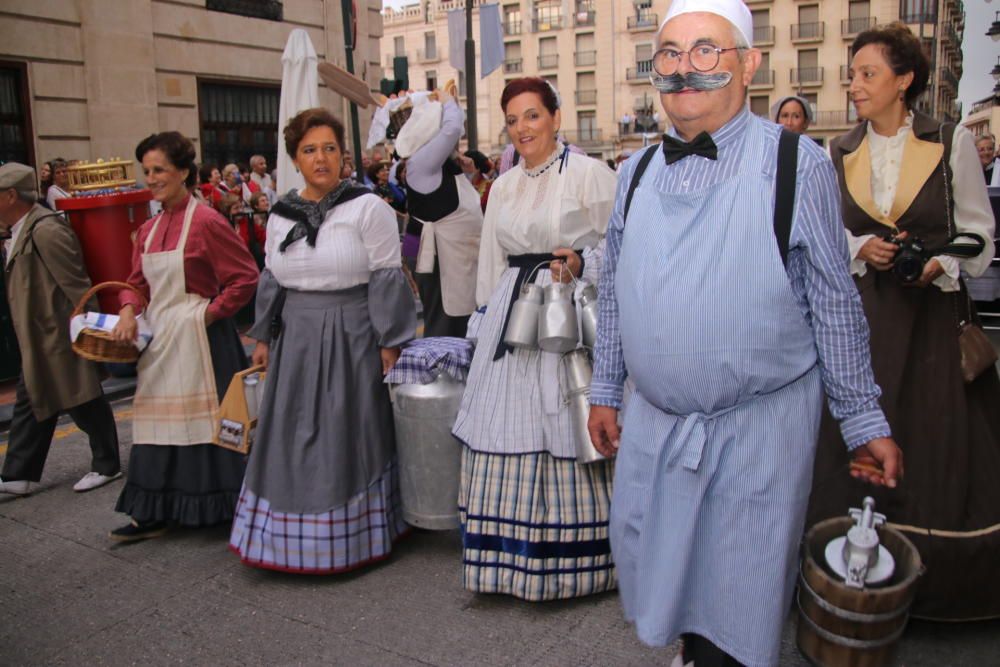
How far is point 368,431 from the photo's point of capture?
4047mm

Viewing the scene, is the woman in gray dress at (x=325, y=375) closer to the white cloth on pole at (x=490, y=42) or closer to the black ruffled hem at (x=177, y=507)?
the black ruffled hem at (x=177, y=507)

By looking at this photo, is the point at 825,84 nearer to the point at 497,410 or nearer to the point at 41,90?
the point at 41,90

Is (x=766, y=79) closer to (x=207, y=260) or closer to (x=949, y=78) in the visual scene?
(x=949, y=78)

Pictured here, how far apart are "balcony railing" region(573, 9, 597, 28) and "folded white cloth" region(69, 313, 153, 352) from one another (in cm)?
5831

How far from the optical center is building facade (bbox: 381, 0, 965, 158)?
5406 cm

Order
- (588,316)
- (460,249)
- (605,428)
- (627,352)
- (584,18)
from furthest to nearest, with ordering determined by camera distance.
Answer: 1. (584,18)
2. (460,249)
3. (588,316)
4. (605,428)
5. (627,352)

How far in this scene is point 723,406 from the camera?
7.35 ft

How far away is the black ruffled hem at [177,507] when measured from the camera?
175 inches

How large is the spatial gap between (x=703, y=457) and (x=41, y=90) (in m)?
12.6

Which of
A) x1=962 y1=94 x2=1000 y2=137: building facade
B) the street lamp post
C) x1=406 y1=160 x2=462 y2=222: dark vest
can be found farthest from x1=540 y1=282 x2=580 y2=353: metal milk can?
x1=962 y1=94 x2=1000 y2=137: building facade

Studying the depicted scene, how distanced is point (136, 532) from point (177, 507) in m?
0.25

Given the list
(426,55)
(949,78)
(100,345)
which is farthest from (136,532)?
(949,78)

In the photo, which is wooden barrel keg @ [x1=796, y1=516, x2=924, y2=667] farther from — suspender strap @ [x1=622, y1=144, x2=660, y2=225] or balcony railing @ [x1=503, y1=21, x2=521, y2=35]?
balcony railing @ [x1=503, y1=21, x2=521, y2=35]

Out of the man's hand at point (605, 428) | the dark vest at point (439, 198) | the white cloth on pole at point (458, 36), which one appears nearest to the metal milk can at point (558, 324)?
the man's hand at point (605, 428)
